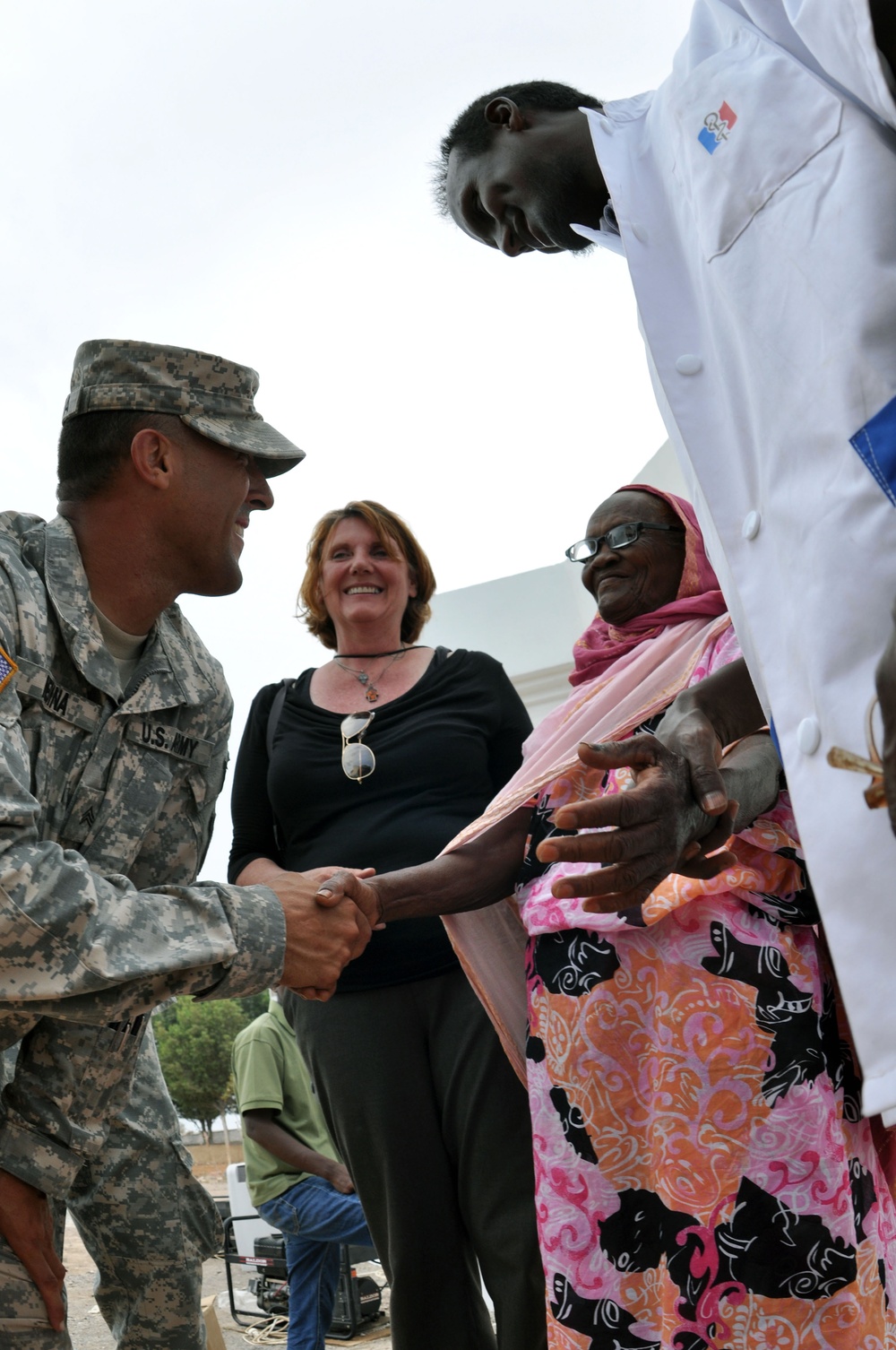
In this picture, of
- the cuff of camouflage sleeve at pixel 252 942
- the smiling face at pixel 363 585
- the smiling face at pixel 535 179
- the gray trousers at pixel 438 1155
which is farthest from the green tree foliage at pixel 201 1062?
the smiling face at pixel 535 179

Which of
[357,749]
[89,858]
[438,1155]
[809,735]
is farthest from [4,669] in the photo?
[809,735]

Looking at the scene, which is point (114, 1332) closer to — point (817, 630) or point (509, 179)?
point (817, 630)

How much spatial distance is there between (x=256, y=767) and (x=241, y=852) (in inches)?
8.8

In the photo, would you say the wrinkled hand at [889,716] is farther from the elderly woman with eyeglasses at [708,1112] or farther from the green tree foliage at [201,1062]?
the green tree foliage at [201,1062]

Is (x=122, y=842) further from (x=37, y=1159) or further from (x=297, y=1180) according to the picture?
(x=297, y=1180)

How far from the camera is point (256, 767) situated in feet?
10.5

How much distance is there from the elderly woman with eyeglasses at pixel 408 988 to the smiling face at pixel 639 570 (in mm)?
461

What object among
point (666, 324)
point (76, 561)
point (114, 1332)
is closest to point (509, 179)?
point (666, 324)

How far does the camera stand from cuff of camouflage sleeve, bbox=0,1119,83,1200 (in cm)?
223

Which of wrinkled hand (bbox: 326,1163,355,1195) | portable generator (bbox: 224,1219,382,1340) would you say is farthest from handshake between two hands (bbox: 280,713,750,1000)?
portable generator (bbox: 224,1219,382,1340)

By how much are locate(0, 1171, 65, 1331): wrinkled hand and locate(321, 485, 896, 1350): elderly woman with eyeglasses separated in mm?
772

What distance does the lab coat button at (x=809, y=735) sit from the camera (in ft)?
3.71

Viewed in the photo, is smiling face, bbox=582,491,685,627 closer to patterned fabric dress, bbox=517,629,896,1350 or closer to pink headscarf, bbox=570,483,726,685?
pink headscarf, bbox=570,483,726,685

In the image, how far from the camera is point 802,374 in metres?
1.21
